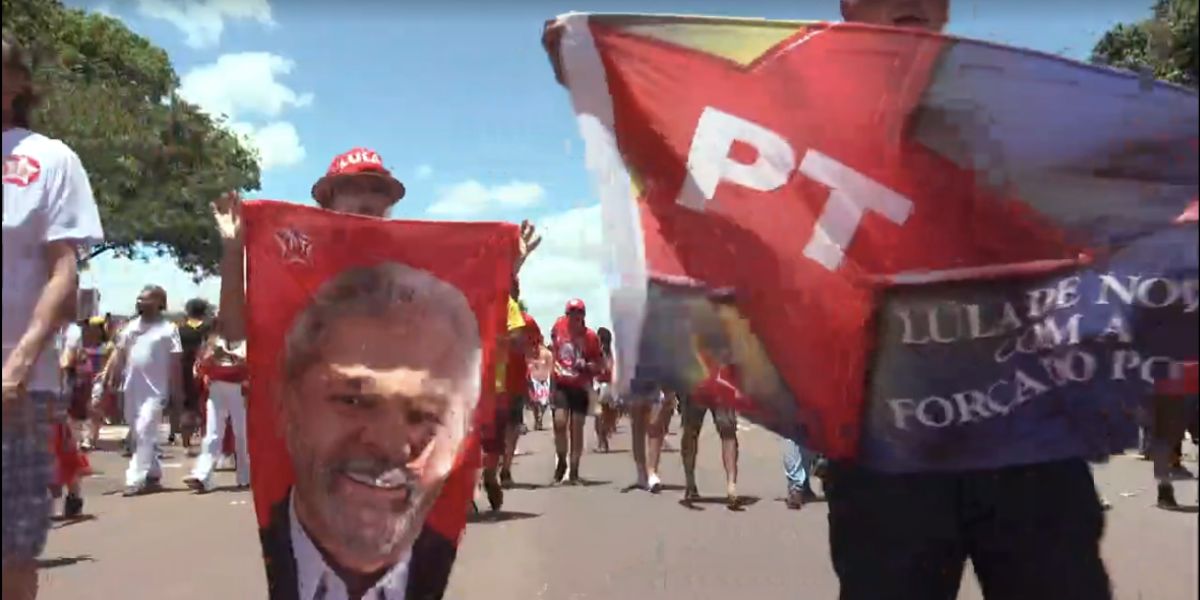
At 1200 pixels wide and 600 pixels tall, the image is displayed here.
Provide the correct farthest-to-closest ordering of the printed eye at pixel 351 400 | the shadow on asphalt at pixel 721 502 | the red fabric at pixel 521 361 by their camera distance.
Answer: the red fabric at pixel 521 361 → the shadow on asphalt at pixel 721 502 → the printed eye at pixel 351 400

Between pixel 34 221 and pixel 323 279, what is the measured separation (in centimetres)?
82

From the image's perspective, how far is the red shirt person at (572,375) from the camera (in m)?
11.9

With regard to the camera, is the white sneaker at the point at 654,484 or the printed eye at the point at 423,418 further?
the white sneaker at the point at 654,484

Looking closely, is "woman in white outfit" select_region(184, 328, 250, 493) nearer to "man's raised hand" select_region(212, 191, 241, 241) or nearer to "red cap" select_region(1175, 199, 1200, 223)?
"man's raised hand" select_region(212, 191, 241, 241)

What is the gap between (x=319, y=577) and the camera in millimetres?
3664

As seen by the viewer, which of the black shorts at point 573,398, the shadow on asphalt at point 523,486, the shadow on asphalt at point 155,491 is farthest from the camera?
the black shorts at point 573,398

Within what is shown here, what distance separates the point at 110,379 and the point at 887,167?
12.2 metres

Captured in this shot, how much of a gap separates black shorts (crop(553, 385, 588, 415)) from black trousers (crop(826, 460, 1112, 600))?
9169 mm

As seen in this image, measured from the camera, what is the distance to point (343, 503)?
364cm

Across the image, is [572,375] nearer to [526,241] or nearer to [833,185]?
[526,241]

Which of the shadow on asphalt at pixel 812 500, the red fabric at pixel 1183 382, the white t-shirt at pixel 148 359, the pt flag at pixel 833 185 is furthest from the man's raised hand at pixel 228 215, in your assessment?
the white t-shirt at pixel 148 359

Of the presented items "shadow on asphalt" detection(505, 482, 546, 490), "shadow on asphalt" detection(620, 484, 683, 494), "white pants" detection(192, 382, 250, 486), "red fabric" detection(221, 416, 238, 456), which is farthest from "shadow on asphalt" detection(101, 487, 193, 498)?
"shadow on asphalt" detection(620, 484, 683, 494)

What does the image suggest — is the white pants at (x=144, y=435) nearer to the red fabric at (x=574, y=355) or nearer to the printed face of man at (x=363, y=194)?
the red fabric at (x=574, y=355)

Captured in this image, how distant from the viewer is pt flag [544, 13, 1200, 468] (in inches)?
101
